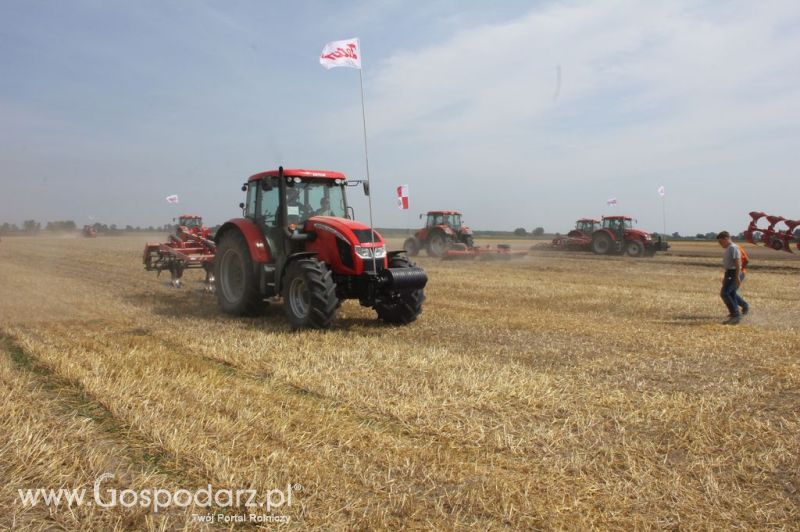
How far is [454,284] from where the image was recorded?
13.6 metres

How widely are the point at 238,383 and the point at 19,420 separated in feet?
5.39

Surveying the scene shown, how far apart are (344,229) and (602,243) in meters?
20.5

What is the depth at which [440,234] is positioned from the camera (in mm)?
23375

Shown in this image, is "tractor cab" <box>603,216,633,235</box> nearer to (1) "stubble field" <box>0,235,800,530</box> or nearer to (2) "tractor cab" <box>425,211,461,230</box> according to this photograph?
(2) "tractor cab" <box>425,211,461,230</box>

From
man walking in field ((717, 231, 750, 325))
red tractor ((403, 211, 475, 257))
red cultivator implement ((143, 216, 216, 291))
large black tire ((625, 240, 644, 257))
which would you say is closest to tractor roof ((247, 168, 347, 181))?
red cultivator implement ((143, 216, 216, 291))

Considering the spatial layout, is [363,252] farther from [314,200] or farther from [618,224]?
[618,224]

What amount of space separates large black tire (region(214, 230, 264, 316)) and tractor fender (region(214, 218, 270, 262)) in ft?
0.59

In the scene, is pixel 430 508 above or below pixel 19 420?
below

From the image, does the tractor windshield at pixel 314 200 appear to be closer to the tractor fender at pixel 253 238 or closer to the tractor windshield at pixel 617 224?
the tractor fender at pixel 253 238

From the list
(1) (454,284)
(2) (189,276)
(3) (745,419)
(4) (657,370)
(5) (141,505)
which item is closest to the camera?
(5) (141,505)

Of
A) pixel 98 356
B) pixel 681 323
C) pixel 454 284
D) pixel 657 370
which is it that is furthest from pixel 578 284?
pixel 98 356

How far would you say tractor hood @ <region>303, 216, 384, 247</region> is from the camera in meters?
7.64

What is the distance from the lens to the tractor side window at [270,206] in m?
8.42

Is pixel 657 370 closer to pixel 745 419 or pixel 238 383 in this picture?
pixel 745 419
